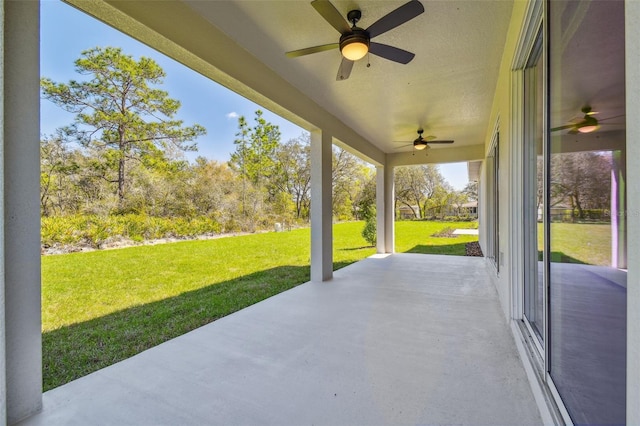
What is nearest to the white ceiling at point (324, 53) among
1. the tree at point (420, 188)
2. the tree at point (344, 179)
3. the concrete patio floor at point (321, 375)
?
the concrete patio floor at point (321, 375)

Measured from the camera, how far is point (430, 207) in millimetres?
18266

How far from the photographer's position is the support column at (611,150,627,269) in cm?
88

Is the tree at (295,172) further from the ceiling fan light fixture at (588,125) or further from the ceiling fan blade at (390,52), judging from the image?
the ceiling fan light fixture at (588,125)

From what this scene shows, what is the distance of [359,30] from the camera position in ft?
7.68

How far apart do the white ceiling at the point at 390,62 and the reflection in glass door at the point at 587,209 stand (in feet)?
3.52

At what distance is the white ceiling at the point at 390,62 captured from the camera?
2383 millimetres

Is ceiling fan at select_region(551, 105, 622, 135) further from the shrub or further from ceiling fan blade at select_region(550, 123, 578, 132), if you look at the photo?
the shrub

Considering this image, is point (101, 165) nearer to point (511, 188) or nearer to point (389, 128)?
point (389, 128)

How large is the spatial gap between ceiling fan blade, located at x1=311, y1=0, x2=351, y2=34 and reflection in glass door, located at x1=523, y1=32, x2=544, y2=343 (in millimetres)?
1395

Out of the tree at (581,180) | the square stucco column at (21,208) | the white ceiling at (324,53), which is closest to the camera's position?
the tree at (581,180)

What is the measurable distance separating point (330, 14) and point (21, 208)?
230 cm

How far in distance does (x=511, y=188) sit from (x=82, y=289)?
5966 mm

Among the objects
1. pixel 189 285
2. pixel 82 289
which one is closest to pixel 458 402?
pixel 189 285
